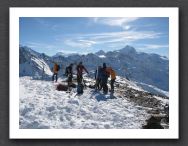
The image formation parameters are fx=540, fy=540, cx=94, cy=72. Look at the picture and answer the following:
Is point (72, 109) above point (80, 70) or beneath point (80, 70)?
beneath

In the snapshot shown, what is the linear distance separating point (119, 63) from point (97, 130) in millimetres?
700

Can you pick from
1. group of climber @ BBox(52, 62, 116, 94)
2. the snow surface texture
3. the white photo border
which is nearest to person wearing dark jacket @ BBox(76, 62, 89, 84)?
group of climber @ BBox(52, 62, 116, 94)

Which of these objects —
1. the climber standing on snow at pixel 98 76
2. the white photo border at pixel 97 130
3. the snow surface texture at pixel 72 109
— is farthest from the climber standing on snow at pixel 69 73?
the white photo border at pixel 97 130

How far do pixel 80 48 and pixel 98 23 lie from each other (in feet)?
1.01

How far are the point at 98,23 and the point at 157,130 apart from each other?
121cm

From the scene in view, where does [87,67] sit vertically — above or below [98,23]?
below

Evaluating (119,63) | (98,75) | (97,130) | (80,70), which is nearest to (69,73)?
(80,70)

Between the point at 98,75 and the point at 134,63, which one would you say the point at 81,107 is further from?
the point at 134,63

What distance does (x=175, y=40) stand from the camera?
5.36 metres

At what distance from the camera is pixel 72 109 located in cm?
538

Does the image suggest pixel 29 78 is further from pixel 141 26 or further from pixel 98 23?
pixel 141 26
